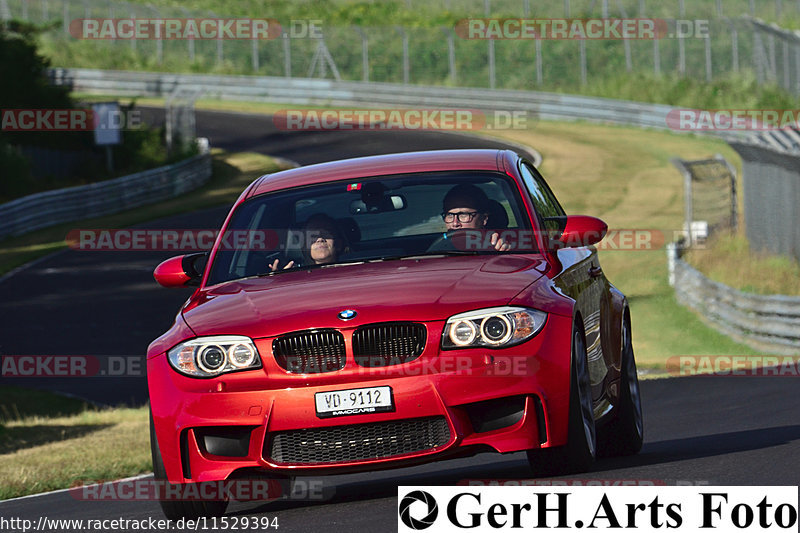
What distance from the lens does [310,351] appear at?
279 inches

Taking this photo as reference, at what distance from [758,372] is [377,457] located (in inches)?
434

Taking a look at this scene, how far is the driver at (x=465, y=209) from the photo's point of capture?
8.44 m

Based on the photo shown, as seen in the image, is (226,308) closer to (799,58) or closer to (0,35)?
(799,58)

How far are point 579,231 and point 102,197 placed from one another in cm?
3584

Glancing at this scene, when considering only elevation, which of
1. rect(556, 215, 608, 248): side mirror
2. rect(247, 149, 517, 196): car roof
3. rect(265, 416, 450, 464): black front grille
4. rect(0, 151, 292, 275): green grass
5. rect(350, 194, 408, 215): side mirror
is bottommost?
rect(0, 151, 292, 275): green grass

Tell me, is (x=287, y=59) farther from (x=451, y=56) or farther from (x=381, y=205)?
(x=381, y=205)

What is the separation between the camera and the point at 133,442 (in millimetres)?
15172
